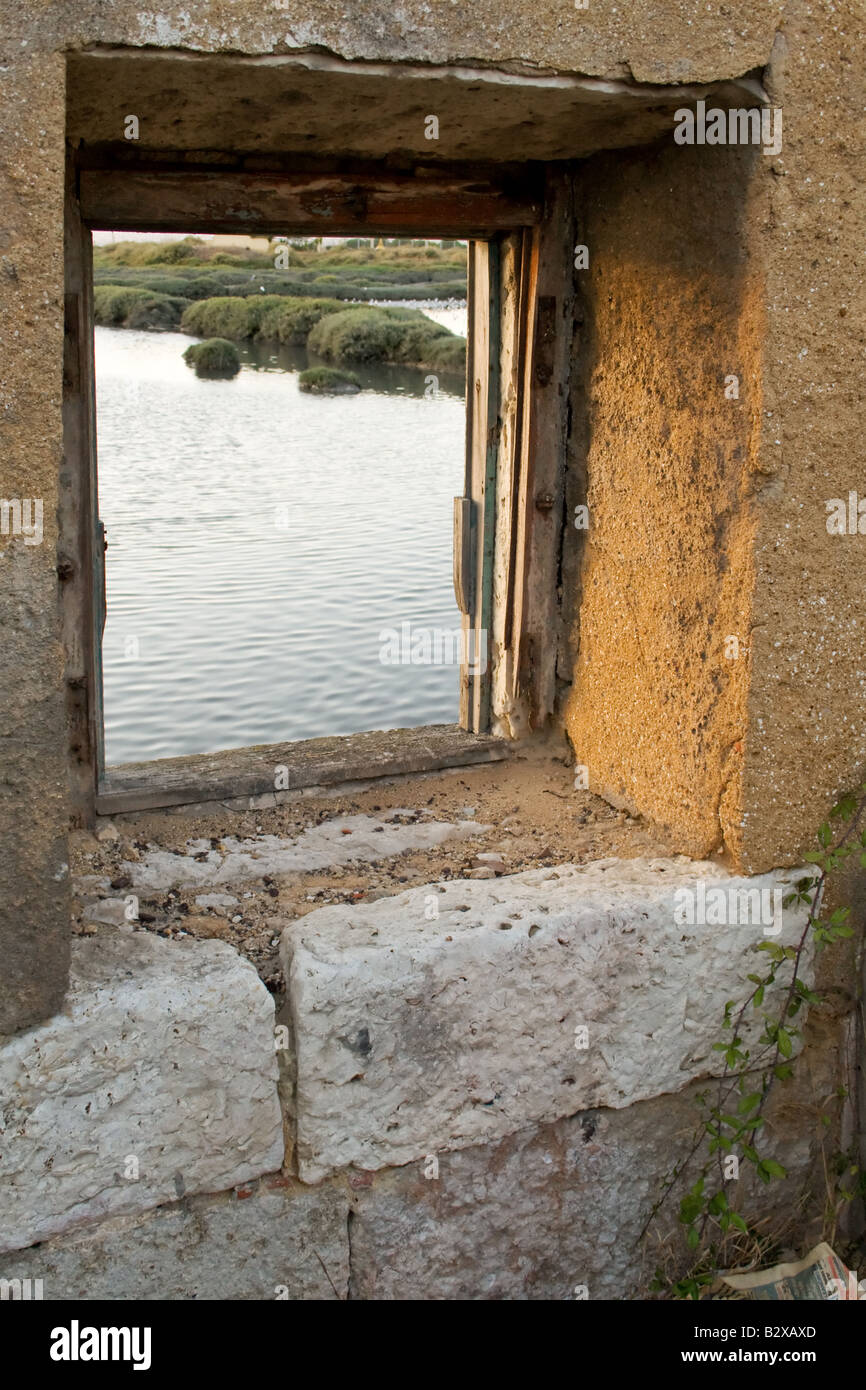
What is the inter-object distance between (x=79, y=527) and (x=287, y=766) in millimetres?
752

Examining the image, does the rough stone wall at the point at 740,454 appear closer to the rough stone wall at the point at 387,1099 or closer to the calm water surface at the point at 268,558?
the rough stone wall at the point at 387,1099

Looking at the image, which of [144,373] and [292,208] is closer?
[292,208]

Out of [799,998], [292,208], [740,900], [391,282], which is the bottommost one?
[799,998]

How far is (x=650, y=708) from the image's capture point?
286cm

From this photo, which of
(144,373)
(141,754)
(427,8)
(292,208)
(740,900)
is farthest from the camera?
(144,373)

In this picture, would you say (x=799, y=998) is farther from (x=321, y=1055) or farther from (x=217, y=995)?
(x=217, y=995)

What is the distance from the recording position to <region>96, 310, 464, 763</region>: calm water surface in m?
5.93

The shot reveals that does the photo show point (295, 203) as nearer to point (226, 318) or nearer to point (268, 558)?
point (268, 558)

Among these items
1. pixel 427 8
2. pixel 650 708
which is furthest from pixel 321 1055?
pixel 427 8

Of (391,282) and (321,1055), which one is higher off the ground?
(391,282)

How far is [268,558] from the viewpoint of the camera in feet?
25.0

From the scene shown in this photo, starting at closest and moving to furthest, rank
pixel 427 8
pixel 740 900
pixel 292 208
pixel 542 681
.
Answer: pixel 427 8 → pixel 740 900 → pixel 292 208 → pixel 542 681

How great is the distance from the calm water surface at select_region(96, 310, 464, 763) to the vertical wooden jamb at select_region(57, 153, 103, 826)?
68.9 inches
